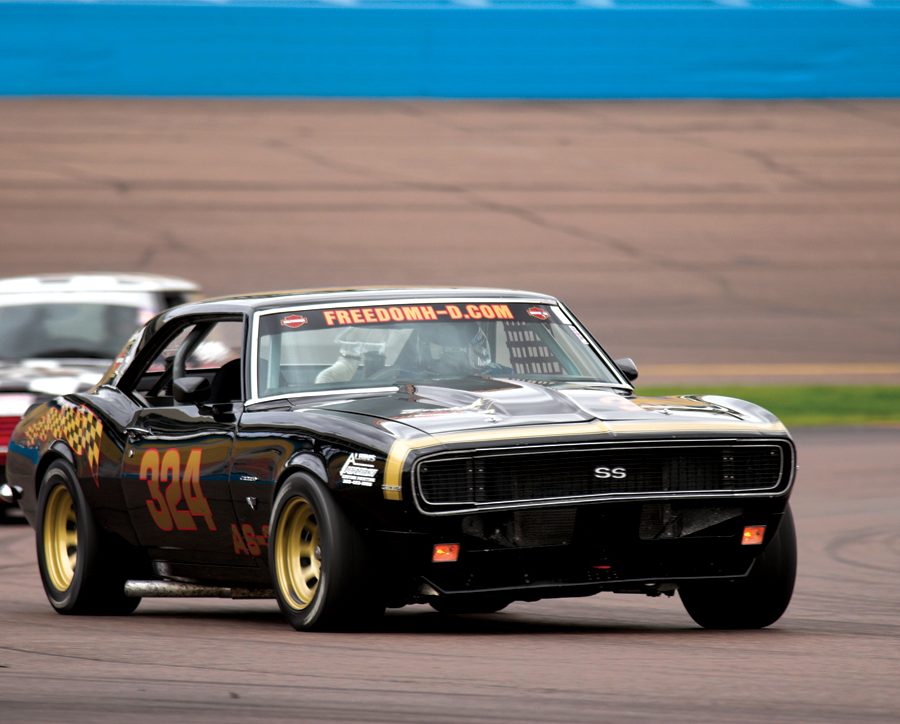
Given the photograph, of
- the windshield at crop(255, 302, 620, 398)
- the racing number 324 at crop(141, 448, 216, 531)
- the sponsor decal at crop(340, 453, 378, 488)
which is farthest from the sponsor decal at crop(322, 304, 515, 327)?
the sponsor decal at crop(340, 453, 378, 488)

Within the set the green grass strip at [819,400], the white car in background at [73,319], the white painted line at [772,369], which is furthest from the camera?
the white painted line at [772,369]

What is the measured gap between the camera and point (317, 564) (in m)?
7.62

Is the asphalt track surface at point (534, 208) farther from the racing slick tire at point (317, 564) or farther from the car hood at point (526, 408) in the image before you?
the racing slick tire at point (317, 564)

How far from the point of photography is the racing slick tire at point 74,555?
918 cm

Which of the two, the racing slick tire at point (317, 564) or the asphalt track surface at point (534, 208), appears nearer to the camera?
the racing slick tire at point (317, 564)

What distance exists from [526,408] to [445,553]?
2.24 ft

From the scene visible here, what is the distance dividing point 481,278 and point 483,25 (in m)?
4.57

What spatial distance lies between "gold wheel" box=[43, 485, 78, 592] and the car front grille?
2850 mm

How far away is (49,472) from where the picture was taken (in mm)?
9711

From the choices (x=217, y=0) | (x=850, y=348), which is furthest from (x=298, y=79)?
(x=850, y=348)

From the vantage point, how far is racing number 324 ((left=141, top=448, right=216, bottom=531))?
839cm

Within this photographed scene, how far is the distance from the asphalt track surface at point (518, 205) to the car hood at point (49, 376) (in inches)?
606

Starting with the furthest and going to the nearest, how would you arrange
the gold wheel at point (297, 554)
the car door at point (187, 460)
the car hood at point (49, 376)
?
the car hood at point (49, 376) → the car door at point (187, 460) → the gold wheel at point (297, 554)

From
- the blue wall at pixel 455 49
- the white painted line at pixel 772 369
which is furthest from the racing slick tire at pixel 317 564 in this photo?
the blue wall at pixel 455 49
